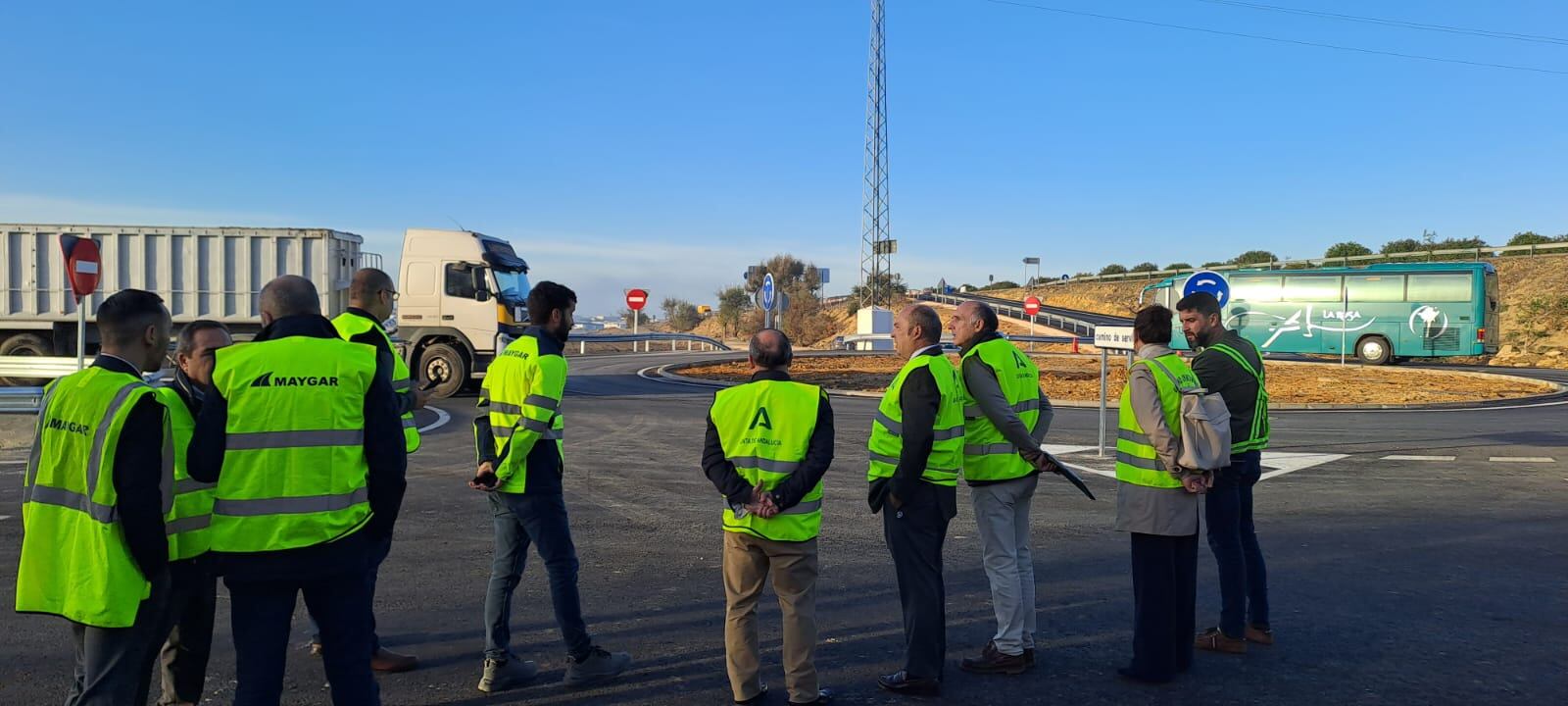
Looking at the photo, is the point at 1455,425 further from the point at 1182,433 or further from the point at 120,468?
the point at 120,468

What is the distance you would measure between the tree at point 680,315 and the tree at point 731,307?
5620 mm

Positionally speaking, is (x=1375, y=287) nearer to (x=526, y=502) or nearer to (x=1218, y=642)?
(x=1218, y=642)

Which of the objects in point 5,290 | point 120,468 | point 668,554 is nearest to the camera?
point 120,468

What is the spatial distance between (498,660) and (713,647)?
3.66ft

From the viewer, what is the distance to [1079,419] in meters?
17.2

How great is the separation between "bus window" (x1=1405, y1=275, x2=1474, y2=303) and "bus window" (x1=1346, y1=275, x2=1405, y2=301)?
296 millimetres

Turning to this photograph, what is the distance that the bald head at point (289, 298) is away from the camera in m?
3.70

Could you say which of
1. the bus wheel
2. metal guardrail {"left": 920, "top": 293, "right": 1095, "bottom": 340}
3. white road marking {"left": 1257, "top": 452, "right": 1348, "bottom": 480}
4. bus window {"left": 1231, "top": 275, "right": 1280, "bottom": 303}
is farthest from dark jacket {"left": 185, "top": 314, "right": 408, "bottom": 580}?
metal guardrail {"left": 920, "top": 293, "right": 1095, "bottom": 340}

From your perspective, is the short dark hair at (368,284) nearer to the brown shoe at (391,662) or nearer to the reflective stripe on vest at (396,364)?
the reflective stripe on vest at (396,364)

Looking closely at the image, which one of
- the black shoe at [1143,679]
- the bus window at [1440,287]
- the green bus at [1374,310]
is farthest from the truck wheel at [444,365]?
the bus window at [1440,287]

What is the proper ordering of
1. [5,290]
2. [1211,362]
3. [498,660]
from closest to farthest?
1. [498,660]
2. [1211,362]
3. [5,290]

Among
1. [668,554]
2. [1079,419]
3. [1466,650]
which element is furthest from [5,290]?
[1466,650]

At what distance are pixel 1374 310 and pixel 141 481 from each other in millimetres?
37032

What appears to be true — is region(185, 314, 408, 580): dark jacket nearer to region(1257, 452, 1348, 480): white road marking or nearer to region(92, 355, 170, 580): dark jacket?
region(92, 355, 170, 580): dark jacket
